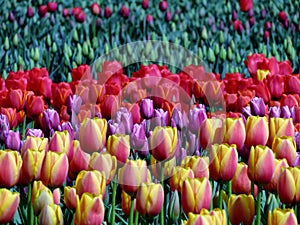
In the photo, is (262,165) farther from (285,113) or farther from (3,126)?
(3,126)

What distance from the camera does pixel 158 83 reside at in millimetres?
3803

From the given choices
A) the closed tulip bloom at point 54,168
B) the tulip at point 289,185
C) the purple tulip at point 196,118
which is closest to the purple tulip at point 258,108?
the purple tulip at point 196,118

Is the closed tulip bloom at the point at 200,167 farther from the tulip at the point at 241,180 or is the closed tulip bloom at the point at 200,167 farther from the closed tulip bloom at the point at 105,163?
the closed tulip bloom at the point at 105,163

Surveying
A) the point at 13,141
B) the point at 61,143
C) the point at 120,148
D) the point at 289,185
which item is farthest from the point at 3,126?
the point at 289,185

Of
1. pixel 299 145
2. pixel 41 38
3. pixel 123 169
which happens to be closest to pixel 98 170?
pixel 123 169

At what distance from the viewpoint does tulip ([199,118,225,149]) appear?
240 cm

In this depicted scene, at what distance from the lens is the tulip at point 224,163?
6.94ft

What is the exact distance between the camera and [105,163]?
6.93 feet

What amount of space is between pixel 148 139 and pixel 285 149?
Answer: 586mm

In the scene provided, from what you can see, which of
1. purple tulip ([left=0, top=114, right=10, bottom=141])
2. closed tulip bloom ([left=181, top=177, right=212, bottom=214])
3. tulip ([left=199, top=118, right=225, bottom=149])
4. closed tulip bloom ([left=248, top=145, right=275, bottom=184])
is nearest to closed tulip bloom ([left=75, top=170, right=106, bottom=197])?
closed tulip bloom ([left=181, top=177, right=212, bottom=214])

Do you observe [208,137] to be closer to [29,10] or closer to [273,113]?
[273,113]

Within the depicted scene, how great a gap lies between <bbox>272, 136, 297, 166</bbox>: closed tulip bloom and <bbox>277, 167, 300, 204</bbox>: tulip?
260 mm

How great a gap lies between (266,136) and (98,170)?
0.57 m

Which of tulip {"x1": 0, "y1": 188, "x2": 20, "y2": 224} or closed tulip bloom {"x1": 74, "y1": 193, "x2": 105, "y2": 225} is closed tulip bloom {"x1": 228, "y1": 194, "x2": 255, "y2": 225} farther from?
tulip {"x1": 0, "y1": 188, "x2": 20, "y2": 224}
